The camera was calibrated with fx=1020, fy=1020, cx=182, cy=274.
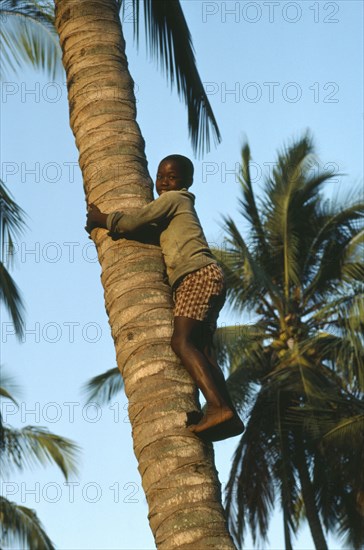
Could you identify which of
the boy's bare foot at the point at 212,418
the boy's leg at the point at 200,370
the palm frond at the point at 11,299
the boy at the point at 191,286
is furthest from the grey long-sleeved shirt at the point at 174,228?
the palm frond at the point at 11,299

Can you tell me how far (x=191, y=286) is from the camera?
4.97 m

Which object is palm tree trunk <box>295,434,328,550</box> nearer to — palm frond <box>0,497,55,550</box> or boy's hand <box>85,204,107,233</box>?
palm frond <box>0,497,55,550</box>

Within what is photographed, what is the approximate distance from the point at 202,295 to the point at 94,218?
29.4 inches

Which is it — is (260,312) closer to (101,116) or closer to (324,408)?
(324,408)

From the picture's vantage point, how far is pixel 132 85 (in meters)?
5.98

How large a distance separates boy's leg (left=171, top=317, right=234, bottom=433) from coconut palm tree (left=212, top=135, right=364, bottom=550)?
11579mm

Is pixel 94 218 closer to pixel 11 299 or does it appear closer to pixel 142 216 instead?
pixel 142 216

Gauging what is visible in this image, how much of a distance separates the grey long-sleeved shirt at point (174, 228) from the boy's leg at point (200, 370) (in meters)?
0.35

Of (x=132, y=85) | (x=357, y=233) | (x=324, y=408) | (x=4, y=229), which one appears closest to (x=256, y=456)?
(x=324, y=408)

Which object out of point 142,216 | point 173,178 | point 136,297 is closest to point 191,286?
point 136,297

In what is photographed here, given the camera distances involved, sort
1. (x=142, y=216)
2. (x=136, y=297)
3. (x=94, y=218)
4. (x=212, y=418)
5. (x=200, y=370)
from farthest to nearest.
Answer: (x=94, y=218), (x=142, y=216), (x=136, y=297), (x=200, y=370), (x=212, y=418)

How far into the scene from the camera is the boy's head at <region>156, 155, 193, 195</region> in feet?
18.0

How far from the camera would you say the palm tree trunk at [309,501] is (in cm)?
1568

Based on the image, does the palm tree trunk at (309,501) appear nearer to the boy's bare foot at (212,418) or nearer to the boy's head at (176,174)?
the boy's head at (176,174)
